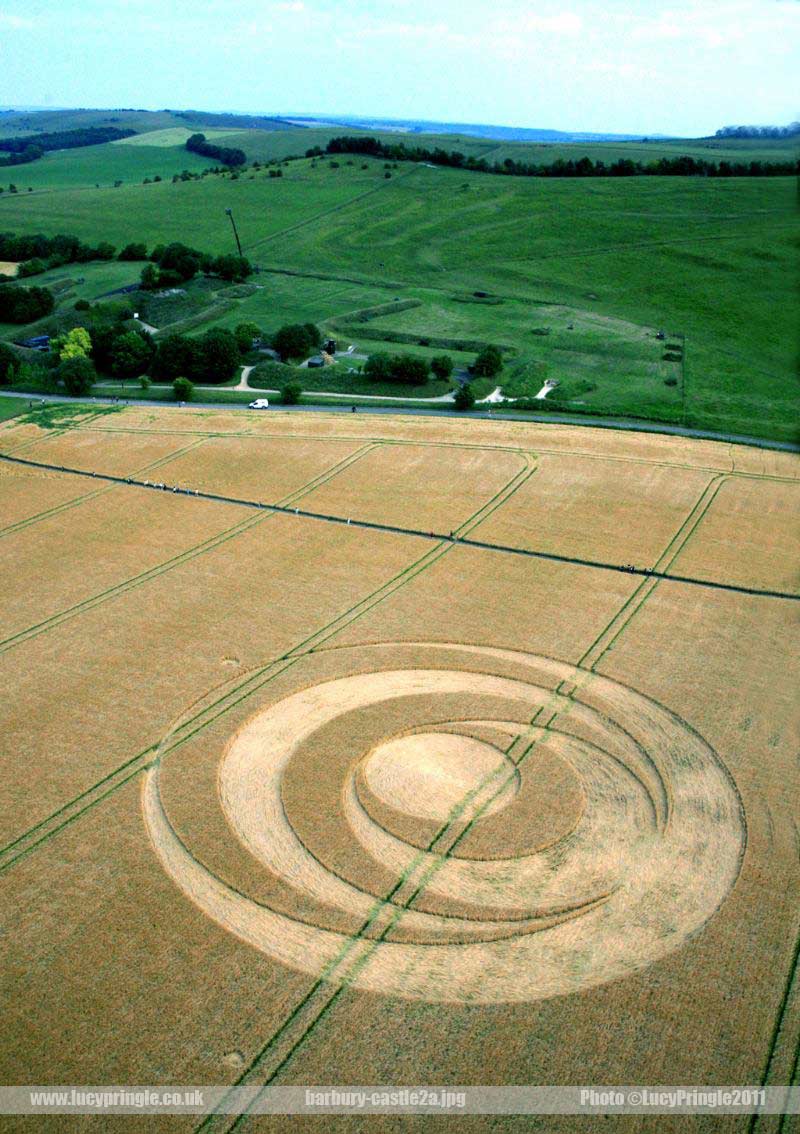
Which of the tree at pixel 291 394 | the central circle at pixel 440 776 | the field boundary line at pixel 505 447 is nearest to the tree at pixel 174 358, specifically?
the tree at pixel 291 394

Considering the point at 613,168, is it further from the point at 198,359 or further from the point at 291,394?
the point at 291,394

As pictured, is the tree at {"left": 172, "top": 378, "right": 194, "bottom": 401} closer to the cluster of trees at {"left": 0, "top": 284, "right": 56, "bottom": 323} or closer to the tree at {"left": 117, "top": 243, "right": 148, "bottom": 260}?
the cluster of trees at {"left": 0, "top": 284, "right": 56, "bottom": 323}

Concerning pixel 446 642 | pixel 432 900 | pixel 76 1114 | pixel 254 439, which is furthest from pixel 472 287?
pixel 76 1114

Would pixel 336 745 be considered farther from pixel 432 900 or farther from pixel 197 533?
pixel 197 533

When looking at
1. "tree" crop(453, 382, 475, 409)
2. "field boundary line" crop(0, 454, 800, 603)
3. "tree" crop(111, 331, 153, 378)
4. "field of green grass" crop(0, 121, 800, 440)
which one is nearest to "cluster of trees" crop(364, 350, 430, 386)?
"tree" crop(453, 382, 475, 409)

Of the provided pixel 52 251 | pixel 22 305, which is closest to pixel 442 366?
pixel 22 305

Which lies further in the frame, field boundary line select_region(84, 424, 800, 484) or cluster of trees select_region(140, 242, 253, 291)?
cluster of trees select_region(140, 242, 253, 291)

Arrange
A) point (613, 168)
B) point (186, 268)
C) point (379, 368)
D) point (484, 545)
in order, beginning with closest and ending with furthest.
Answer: point (484, 545) → point (379, 368) → point (186, 268) → point (613, 168)
